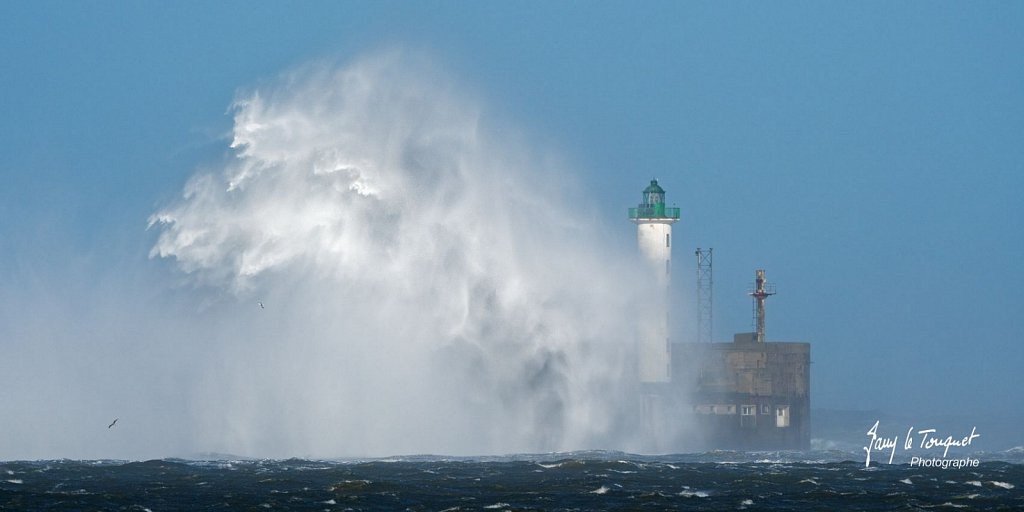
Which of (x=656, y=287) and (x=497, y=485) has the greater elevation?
(x=656, y=287)

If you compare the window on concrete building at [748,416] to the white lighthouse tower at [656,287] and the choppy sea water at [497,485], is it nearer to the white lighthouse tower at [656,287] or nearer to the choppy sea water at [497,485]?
the white lighthouse tower at [656,287]

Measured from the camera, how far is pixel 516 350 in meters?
80.9

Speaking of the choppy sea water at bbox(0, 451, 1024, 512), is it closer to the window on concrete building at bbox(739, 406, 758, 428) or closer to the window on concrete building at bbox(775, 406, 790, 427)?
the window on concrete building at bbox(739, 406, 758, 428)

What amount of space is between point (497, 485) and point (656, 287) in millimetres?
27629

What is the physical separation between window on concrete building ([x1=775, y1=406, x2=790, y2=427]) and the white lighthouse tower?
5.72 meters

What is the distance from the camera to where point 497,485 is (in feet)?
192

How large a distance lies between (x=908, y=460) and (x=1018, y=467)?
20.0 feet

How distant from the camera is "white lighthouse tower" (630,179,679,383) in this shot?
8469cm

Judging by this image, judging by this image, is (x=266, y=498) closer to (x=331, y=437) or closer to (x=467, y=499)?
(x=467, y=499)

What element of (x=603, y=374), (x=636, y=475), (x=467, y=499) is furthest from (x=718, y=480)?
(x=603, y=374)

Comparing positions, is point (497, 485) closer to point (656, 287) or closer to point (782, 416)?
point (656, 287)

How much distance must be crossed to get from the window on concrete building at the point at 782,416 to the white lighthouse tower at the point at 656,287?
5.72 meters

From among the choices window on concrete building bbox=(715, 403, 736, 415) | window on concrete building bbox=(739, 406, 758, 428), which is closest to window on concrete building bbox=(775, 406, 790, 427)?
window on concrete building bbox=(739, 406, 758, 428)

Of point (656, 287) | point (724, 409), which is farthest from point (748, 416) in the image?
point (656, 287)
